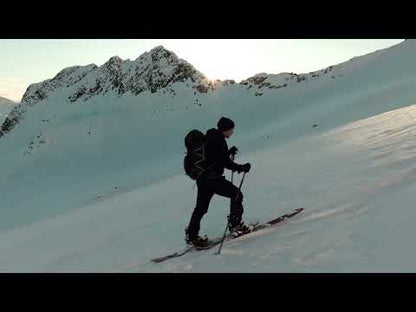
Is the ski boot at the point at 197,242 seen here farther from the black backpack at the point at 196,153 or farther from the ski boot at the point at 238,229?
the black backpack at the point at 196,153

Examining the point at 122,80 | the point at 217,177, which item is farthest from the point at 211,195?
the point at 122,80

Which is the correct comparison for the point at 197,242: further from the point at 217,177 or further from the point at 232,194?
the point at 217,177

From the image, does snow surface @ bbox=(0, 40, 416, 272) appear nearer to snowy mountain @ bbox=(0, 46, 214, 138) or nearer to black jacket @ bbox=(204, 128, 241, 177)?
black jacket @ bbox=(204, 128, 241, 177)

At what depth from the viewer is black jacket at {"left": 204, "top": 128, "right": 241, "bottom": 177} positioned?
751 cm

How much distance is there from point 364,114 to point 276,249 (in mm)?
20110

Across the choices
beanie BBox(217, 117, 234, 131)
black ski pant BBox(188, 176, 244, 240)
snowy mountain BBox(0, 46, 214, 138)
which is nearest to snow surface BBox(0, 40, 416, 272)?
black ski pant BBox(188, 176, 244, 240)

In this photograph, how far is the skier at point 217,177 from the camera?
7.54m

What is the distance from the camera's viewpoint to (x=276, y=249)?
22.3ft

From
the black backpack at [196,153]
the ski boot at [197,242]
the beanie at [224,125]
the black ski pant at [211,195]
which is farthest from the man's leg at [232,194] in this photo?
the beanie at [224,125]

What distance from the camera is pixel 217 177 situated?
7703 mm

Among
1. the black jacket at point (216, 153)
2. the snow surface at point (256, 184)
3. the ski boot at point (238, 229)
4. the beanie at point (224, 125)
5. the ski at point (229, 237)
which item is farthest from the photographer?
the ski boot at point (238, 229)

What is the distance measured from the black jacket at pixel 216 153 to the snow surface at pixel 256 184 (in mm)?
1263
